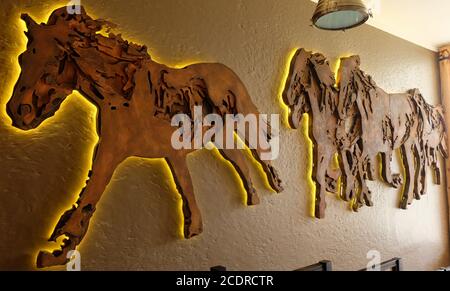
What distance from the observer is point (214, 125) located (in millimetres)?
2094

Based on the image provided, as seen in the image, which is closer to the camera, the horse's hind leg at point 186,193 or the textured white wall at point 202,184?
the textured white wall at point 202,184

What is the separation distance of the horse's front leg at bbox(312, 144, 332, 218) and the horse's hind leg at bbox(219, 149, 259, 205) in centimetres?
58

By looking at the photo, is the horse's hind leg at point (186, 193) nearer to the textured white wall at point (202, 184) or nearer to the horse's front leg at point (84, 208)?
the textured white wall at point (202, 184)

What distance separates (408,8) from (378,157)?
4.55ft

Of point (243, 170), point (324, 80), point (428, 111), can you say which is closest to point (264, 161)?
point (243, 170)

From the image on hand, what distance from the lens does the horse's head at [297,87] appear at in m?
2.48

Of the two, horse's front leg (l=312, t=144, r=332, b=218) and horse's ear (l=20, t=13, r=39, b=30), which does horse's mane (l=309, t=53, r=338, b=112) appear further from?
horse's ear (l=20, t=13, r=39, b=30)

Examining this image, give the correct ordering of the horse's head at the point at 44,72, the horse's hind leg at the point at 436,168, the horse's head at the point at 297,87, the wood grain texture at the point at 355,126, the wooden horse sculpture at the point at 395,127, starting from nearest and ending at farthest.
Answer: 1. the horse's head at the point at 44,72
2. the horse's head at the point at 297,87
3. the wood grain texture at the point at 355,126
4. the wooden horse sculpture at the point at 395,127
5. the horse's hind leg at the point at 436,168

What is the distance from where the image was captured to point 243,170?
2.19m

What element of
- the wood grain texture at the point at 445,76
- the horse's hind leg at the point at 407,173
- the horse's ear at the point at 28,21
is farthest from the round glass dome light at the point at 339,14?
the wood grain texture at the point at 445,76

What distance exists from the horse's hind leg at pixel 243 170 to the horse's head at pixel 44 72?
97 centimetres

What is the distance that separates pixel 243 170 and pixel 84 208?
962 mm

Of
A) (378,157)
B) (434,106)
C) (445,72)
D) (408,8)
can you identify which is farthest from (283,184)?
(445,72)

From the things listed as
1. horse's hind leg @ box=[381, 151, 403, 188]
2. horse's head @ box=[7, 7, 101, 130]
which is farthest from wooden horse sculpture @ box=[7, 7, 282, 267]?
horse's hind leg @ box=[381, 151, 403, 188]
